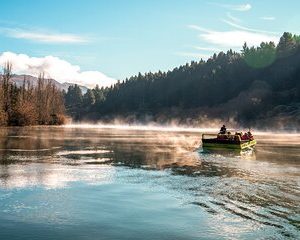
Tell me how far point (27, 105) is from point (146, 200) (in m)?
103

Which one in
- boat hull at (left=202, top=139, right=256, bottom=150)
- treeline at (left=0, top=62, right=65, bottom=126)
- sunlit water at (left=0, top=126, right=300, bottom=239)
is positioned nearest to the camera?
sunlit water at (left=0, top=126, right=300, bottom=239)

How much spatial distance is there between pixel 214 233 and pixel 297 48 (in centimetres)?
18484

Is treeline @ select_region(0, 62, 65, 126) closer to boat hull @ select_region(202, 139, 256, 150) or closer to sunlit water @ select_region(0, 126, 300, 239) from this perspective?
boat hull @ select_region(202, 139, 256, 150)

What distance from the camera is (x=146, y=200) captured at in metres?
21.9

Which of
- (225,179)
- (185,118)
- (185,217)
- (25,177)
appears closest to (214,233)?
(185,217)

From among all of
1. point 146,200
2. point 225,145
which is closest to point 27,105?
point 225,145

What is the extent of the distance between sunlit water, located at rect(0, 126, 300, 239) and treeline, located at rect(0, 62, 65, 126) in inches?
3147

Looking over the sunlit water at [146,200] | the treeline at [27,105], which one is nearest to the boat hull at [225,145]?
the sunlit water at [146,200]

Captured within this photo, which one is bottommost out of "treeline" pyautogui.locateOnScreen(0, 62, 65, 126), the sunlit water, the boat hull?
the sunlit water

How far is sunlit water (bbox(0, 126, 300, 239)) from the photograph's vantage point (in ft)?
54.0

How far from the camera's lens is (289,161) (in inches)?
1604

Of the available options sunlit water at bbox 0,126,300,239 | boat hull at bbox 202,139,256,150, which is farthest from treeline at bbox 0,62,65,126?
sunlit water at bbox 0,126,300,239

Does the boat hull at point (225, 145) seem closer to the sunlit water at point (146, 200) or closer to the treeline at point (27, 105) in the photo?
the sunlit water at point (146, 200)

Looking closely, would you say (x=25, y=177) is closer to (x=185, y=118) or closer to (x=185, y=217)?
(x=185, y=217)
